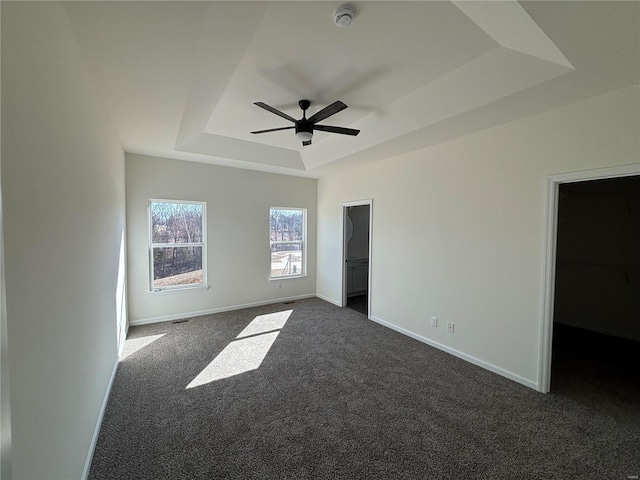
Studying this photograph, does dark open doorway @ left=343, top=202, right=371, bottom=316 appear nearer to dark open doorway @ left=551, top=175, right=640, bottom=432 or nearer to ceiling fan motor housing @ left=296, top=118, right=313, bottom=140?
ceiling fan motor housing @ left=296, top=118, right=313, bottom=140

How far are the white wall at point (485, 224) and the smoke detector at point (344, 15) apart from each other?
6.62ft

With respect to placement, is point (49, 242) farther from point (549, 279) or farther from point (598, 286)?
point (598, 286)

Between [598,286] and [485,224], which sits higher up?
[485,224]

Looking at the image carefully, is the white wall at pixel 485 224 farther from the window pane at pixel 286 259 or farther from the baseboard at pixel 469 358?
the window pane at pixel 286 259

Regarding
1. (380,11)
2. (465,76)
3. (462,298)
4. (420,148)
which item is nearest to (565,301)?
(462,298)

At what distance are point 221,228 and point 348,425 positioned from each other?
3657 mm

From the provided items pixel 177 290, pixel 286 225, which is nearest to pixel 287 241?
pixel 286 225

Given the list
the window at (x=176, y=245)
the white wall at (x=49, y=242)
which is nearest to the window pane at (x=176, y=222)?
the window at (x=176, y=245)

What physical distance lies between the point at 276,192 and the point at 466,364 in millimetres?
4114

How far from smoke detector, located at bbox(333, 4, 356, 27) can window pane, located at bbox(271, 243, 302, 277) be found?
406cm

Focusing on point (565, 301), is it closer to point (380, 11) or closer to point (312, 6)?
point (380, 11)

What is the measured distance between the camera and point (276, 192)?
17.2ft

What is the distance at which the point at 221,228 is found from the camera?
468 cm

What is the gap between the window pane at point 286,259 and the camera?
17.7 feet
